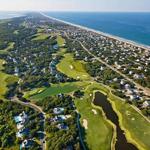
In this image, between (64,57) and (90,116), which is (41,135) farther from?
(64,57)

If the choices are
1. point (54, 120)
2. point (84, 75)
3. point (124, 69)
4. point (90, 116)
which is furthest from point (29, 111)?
point (124, 69)

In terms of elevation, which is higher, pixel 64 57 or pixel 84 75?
pixel 84 75

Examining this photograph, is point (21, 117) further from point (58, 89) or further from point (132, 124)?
point (132, 124)

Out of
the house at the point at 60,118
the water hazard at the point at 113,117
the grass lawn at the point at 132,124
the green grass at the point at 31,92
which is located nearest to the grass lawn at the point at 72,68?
the green grass at the point at 31,92

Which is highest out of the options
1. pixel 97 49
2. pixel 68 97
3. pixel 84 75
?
pixel 68 97

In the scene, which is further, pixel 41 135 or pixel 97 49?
pixel 97 49

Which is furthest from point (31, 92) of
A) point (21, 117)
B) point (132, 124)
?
point (132, 124)

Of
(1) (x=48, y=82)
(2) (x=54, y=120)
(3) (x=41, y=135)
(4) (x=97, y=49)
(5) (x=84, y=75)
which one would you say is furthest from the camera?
(4) (x=97, y=49)
